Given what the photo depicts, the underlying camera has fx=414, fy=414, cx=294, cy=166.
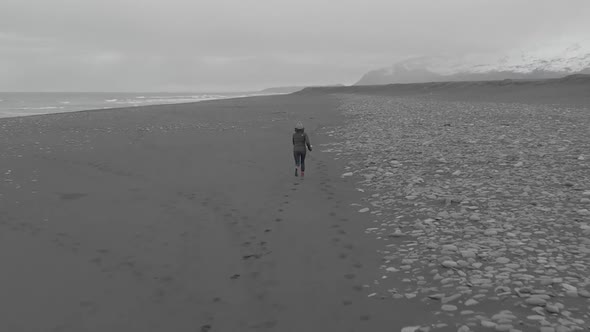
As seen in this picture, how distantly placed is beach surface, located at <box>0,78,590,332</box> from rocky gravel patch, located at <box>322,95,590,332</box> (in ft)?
0.13

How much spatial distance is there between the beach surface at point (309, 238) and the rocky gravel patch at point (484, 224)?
39 millimetres

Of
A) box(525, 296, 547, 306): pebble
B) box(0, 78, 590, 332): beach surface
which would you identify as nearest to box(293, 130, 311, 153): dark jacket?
box(0, 78, 590, 332): beach surface

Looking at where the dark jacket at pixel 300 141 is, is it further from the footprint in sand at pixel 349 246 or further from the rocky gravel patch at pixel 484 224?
the footprint in sand at pixel 349 246

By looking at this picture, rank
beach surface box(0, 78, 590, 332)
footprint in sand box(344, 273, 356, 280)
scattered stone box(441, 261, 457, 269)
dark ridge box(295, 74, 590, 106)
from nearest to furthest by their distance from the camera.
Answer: beach surface box(0, 78, 590, 332) < scattered stone box(441, 261, 457, 269) < footprint in sand box(344, 273, 356, 280) < dark ridge box(295, 74, 590, 106)

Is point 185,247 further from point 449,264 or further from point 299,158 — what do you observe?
point 299,158

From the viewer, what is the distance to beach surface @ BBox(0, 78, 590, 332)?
6582 mm

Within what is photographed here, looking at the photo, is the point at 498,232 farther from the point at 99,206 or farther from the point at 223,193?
the point at 99,206

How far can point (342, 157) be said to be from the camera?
18.2 m

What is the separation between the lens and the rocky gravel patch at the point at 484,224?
20.0 ft

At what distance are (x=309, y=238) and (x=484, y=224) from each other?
3963mm

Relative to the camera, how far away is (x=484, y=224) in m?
9.30

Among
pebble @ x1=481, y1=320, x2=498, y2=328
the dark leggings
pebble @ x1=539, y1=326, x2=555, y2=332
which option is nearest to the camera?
pebble @ x1=539, y1=326, x2=555, y2=332

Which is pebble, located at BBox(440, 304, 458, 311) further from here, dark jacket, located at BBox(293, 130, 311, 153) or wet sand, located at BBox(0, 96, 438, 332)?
dark jacket, located at BBox(293, 130, 311, 153)

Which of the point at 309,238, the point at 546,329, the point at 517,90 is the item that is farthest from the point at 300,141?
the point at 517,90
